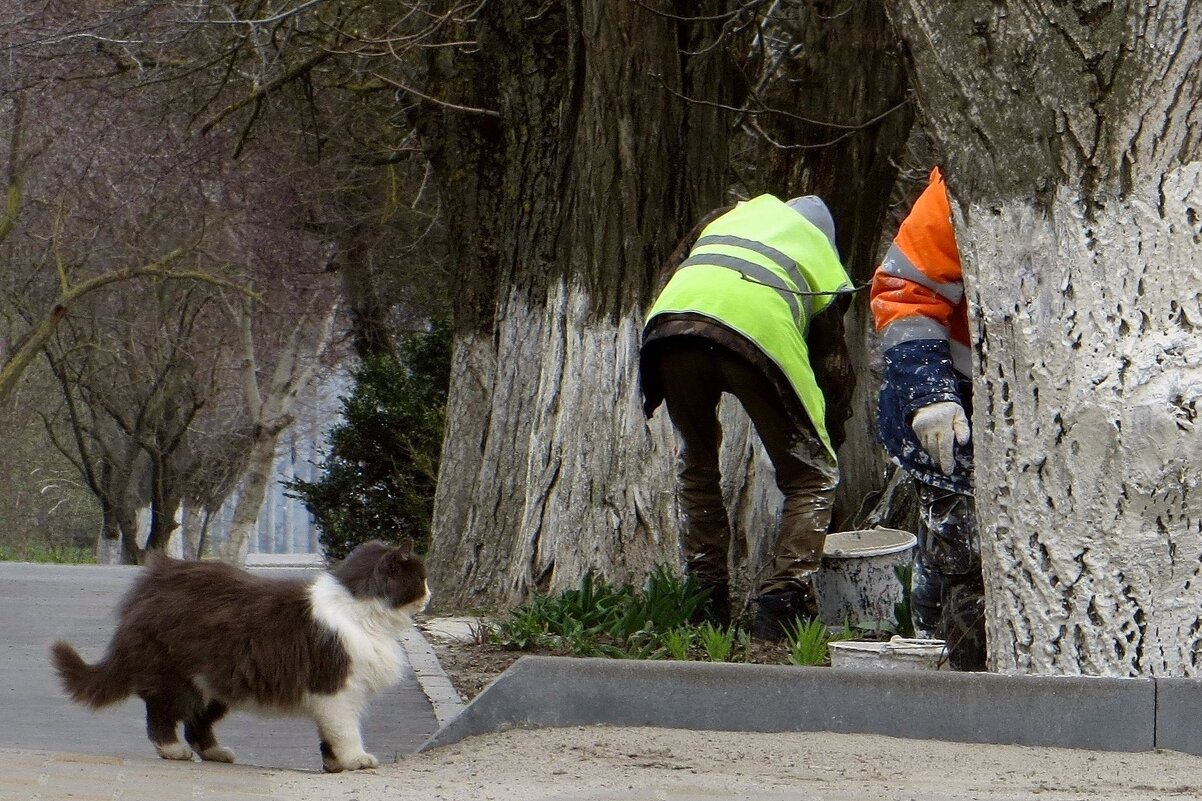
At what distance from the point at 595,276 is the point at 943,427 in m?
3.30

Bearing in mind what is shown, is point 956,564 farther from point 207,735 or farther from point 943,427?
point 207,735

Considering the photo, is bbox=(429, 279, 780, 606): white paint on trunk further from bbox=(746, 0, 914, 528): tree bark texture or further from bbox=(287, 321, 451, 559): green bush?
bbox=(287, 321, 451, 559): green bush

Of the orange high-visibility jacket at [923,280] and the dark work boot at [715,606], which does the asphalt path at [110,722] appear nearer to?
the dark work boot at [715,606]

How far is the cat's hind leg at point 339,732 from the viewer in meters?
4.50

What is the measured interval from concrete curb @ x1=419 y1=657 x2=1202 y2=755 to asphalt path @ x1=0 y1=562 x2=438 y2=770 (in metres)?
0.59

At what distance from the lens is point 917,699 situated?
4.33m

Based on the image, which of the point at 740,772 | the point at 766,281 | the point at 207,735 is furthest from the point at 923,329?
the point at 207,735

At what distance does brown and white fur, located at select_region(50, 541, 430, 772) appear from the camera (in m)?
4.50

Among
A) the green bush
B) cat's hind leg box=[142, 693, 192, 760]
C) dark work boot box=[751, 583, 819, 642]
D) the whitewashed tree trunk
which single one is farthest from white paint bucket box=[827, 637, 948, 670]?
the whitewashed tree trunk

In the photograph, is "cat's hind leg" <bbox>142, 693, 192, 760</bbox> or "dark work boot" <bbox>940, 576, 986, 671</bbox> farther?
"dark work boot" <bbox>940, 576, 986, 671</bbox>

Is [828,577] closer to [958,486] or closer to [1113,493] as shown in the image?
[958,486]

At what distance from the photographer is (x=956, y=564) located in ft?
17.6

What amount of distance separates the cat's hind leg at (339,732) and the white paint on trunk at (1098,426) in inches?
76.1

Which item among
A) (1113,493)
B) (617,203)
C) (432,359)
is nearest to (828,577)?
(617,203)
